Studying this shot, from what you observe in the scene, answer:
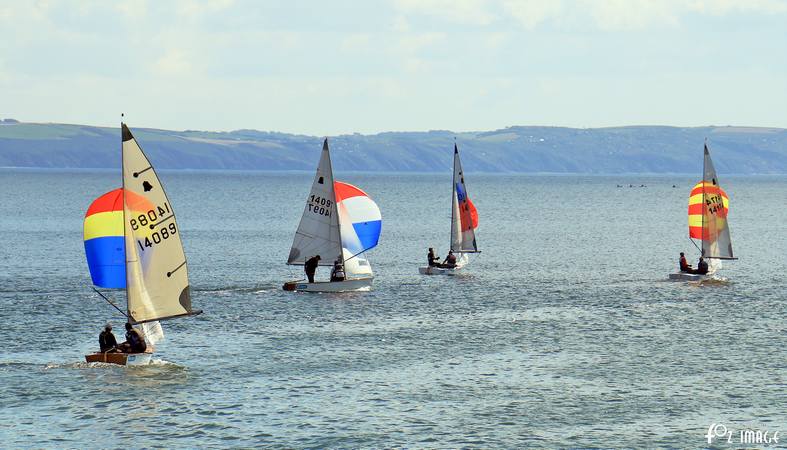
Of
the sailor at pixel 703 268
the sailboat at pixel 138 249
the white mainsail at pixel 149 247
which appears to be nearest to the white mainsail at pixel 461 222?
the sailor at pixel 703 268

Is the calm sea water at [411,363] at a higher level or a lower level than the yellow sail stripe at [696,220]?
lower

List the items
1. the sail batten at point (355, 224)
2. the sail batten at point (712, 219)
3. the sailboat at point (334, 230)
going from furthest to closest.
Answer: the sail batten at point (712, 219) < the sail batten at point (355, 224) < the sailboat at point (334, 230)

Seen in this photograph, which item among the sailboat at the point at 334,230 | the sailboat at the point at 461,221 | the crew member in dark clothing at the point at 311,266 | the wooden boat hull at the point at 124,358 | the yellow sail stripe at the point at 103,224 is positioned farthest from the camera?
the sailboat at the point at 461,221

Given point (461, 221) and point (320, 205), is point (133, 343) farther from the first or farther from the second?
point (461, 221)

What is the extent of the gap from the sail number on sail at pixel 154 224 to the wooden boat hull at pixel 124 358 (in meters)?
4.70

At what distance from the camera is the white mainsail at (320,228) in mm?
80188

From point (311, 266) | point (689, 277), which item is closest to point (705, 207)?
point (689, 277)

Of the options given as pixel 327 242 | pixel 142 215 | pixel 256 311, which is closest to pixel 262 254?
pixel 327 242

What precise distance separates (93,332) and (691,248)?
276 ft

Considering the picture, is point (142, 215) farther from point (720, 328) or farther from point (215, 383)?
point (720, 328)

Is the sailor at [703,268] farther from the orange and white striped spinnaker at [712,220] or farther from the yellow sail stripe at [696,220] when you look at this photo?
the yellow sail stripe at [696,220]

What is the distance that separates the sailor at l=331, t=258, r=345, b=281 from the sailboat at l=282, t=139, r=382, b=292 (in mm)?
293

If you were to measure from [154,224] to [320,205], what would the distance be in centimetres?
2903

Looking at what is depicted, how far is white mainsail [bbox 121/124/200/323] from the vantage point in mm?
50969
